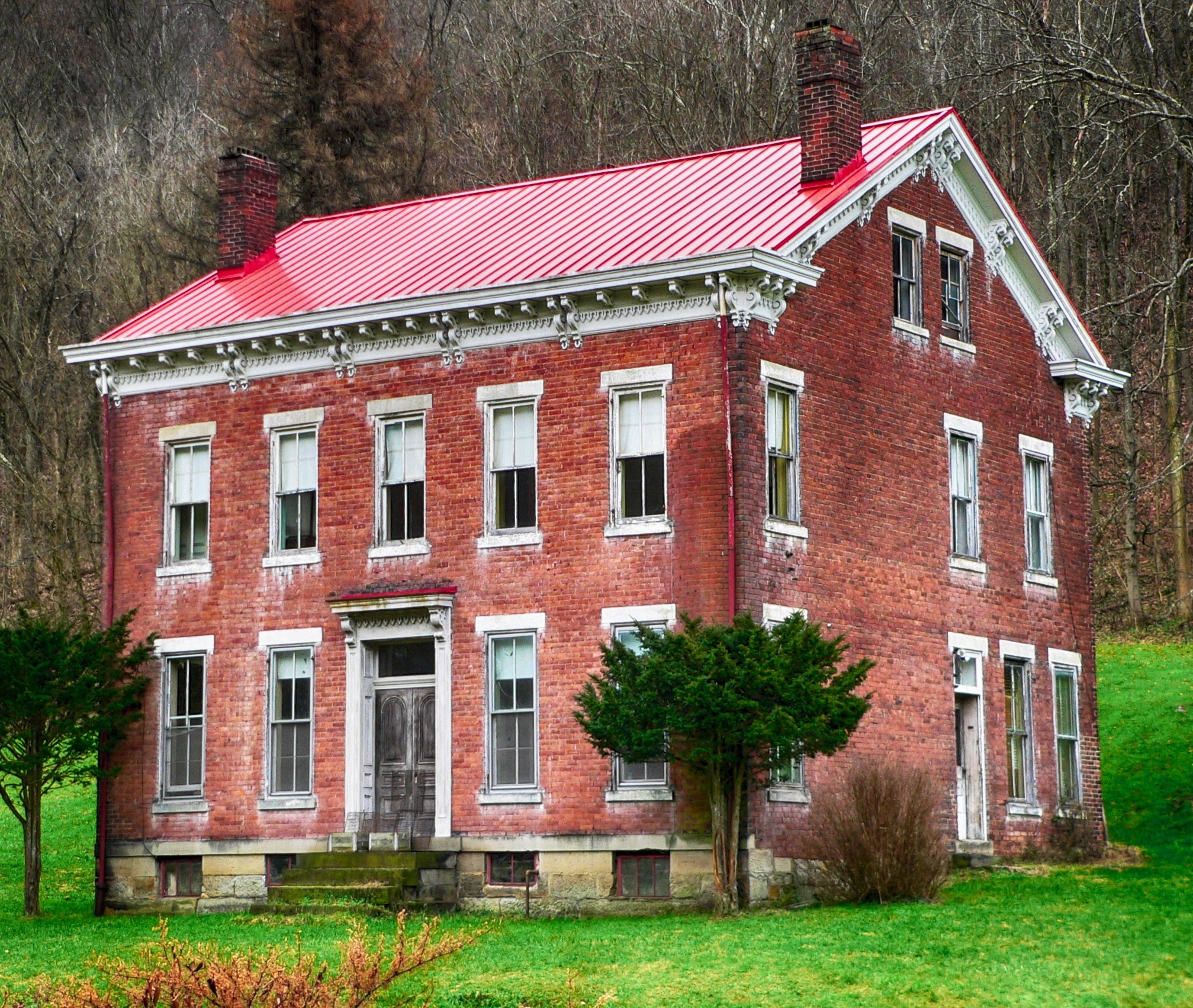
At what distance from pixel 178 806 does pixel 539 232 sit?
9544mm

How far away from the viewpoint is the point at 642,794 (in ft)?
78.5

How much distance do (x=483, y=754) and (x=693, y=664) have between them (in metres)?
4.46

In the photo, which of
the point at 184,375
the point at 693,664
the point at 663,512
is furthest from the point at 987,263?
the point at 184,375

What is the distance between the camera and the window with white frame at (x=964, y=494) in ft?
90.8

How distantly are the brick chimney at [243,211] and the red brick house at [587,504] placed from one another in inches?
43.3

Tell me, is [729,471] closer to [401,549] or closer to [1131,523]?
[401,549]

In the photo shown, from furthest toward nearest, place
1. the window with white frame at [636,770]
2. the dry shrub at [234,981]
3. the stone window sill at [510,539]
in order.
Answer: the stone window sill at [510,539], the window with white frame at [636,770], the dry shrub at [234,981]

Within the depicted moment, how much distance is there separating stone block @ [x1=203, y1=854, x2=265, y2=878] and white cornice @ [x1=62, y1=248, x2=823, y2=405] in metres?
6.59

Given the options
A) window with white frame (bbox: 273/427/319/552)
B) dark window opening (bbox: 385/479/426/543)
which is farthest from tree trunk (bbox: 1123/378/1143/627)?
window with white frame (bbox: 273/427/319/552)

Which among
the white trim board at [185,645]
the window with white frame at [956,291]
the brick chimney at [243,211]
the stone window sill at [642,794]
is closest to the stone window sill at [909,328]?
the window with white frame at [956,291]

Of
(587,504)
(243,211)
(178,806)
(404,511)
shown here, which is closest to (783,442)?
(587,504)

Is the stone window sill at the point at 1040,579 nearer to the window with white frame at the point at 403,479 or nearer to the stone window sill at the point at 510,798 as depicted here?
the stone window sill at the point at 510,798

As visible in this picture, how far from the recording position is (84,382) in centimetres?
4881

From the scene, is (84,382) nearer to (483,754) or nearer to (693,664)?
(483,754)
